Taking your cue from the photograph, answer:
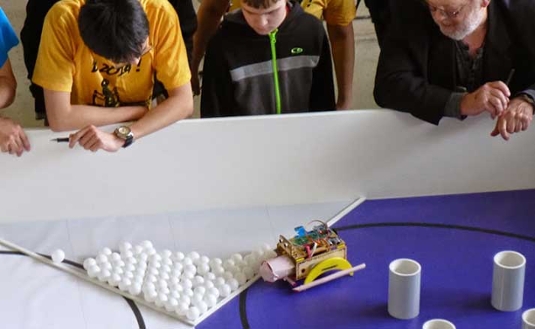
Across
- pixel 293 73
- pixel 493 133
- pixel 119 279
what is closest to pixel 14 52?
pixel 293 73

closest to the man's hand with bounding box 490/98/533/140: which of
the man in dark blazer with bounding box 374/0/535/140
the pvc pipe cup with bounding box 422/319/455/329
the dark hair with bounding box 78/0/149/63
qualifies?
the man in dark blazer with bounding box 374/0/535/140

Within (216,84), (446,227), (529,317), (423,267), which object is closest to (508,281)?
(529,317)

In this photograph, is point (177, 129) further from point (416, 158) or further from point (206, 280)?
point (416, 158)

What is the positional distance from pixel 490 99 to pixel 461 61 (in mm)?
149

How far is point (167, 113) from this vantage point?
213cm

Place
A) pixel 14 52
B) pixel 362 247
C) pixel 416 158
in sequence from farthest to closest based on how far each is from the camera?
pixel 14 52 < pixel 416 158 < pixel 362 247

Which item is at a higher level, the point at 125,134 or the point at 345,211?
the point at 125,134

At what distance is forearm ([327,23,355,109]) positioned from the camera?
2643 millimetres

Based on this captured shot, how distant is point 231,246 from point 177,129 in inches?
11.6

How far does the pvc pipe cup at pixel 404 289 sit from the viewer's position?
1843 mm

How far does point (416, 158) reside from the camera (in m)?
2.27

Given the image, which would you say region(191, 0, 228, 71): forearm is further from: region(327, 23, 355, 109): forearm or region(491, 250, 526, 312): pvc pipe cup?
region(491, 250, 526, 312): pvc pipe cup

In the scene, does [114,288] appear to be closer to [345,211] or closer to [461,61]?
[345,211]

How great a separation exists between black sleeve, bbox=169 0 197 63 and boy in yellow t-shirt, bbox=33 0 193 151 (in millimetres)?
303
